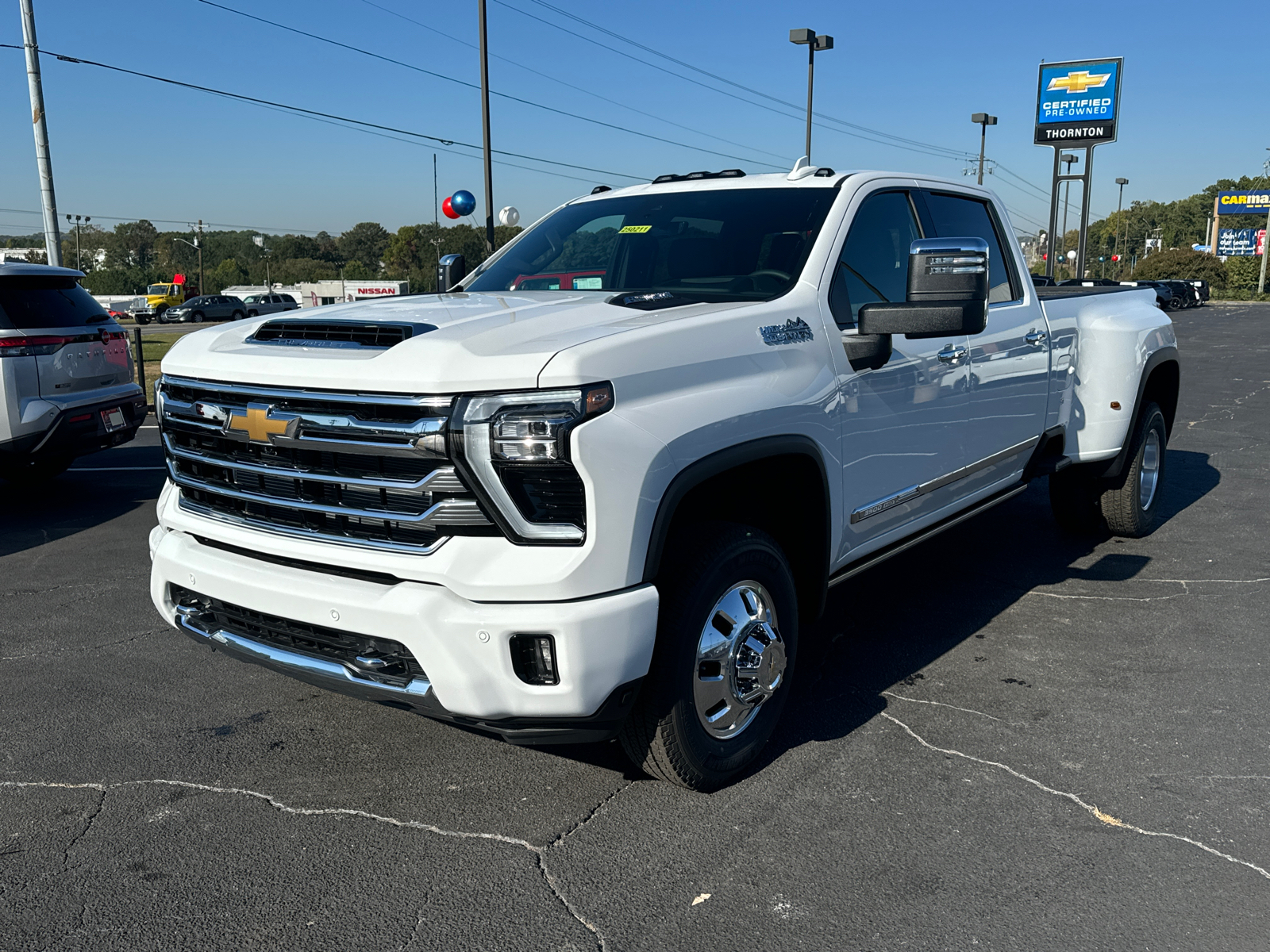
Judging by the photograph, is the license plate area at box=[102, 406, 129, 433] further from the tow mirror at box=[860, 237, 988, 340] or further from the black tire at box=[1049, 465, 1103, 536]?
the black tire at box=[1049, 465, 1103, 536]

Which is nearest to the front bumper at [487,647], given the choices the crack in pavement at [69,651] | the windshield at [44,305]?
the crack in pavement at [69,651]

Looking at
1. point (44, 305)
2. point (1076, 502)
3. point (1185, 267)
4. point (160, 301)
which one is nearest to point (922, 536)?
point (1076, 502)

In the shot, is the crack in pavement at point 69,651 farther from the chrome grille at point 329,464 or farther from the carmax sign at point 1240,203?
the carmax sign at point 1240,203

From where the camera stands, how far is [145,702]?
13.4 feet

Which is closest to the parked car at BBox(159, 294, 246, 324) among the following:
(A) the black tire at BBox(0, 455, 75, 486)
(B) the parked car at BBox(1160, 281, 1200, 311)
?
(B) the parked car at BBox(1160, 281, 1200, 311)

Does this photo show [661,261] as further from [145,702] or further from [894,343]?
[145,702]

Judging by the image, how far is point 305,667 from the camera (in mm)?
2990

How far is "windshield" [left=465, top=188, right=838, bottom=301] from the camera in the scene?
3.88 metres

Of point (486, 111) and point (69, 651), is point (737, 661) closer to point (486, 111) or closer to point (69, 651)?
point (69, 651)

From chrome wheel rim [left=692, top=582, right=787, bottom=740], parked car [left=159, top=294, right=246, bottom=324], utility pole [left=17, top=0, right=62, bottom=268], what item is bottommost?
parked car [left=159, top=294, right=246, bottom=324]

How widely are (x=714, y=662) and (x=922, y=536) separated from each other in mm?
1585

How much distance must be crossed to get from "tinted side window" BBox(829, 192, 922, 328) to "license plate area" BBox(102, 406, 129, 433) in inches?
222

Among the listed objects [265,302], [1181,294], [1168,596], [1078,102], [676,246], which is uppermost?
[1078,102]

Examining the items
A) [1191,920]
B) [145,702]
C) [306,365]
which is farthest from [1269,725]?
[145,702]
